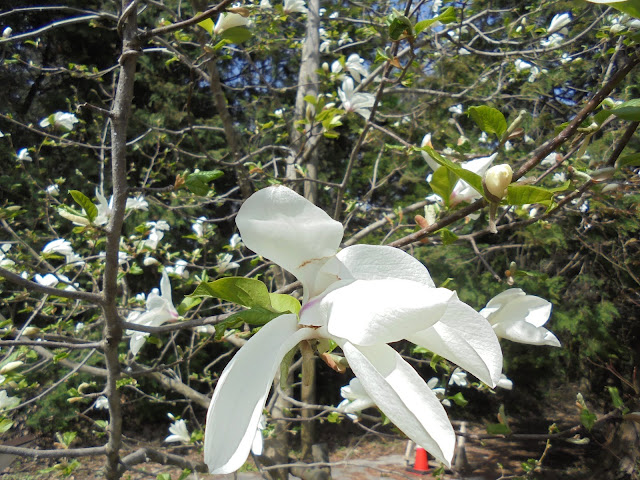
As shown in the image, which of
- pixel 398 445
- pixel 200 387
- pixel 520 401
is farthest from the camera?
pixel 520 401

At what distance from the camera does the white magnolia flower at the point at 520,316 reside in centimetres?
55

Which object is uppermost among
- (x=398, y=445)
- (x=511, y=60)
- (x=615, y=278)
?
(x=511, y=60)

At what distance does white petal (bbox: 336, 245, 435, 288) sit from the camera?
1.19 ft

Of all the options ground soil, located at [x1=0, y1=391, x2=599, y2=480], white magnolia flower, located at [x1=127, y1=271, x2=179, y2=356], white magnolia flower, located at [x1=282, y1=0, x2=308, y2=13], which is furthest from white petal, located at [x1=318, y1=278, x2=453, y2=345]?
ground soil, located at [x1=0, y1=391, x2=599, y2=480]

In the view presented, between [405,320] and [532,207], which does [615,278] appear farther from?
[405,320]

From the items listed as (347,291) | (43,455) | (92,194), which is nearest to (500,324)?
(347,291)

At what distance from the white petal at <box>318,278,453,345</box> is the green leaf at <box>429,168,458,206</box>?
0.86ft

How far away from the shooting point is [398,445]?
17.9 feet

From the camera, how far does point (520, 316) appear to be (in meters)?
0.56

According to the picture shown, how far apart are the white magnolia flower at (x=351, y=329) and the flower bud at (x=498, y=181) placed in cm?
16

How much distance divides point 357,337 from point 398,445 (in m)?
5.78

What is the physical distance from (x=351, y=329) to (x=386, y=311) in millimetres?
28

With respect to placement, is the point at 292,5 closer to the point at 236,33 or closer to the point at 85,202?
the point at 236,33

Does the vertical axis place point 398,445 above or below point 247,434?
below
